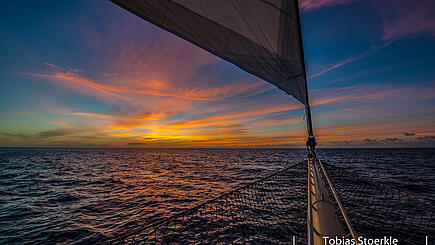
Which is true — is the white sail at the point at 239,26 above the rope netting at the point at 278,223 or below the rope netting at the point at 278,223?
above

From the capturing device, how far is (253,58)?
264 cm

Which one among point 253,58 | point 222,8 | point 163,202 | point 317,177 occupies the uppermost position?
point 222,8

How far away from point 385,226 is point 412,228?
82 cm

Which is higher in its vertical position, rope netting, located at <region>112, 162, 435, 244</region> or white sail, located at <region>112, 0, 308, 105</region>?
white sail, located at <region>112, 0, 308, 105</region>

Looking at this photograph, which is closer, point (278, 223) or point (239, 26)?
point (239, 26)

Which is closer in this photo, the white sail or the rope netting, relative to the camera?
the white sail

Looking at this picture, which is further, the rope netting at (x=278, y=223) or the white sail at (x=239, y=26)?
the rope netting at (x=278, y=223)

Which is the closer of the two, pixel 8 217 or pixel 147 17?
pixel 147 17

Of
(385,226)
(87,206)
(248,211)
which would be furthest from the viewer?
(87,206)

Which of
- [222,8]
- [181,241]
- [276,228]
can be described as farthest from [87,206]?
[222,8]

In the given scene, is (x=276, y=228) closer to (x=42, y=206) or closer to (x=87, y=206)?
(x=87, y=206)

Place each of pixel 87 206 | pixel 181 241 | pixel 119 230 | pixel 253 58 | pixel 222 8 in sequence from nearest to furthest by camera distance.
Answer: pixel 222 8 < pixel 253 58 < pixel 181 241 < pixel 119 230 < pixel 87 206

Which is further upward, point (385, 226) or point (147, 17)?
point (147, 17)

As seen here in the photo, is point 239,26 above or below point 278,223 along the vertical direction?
above
